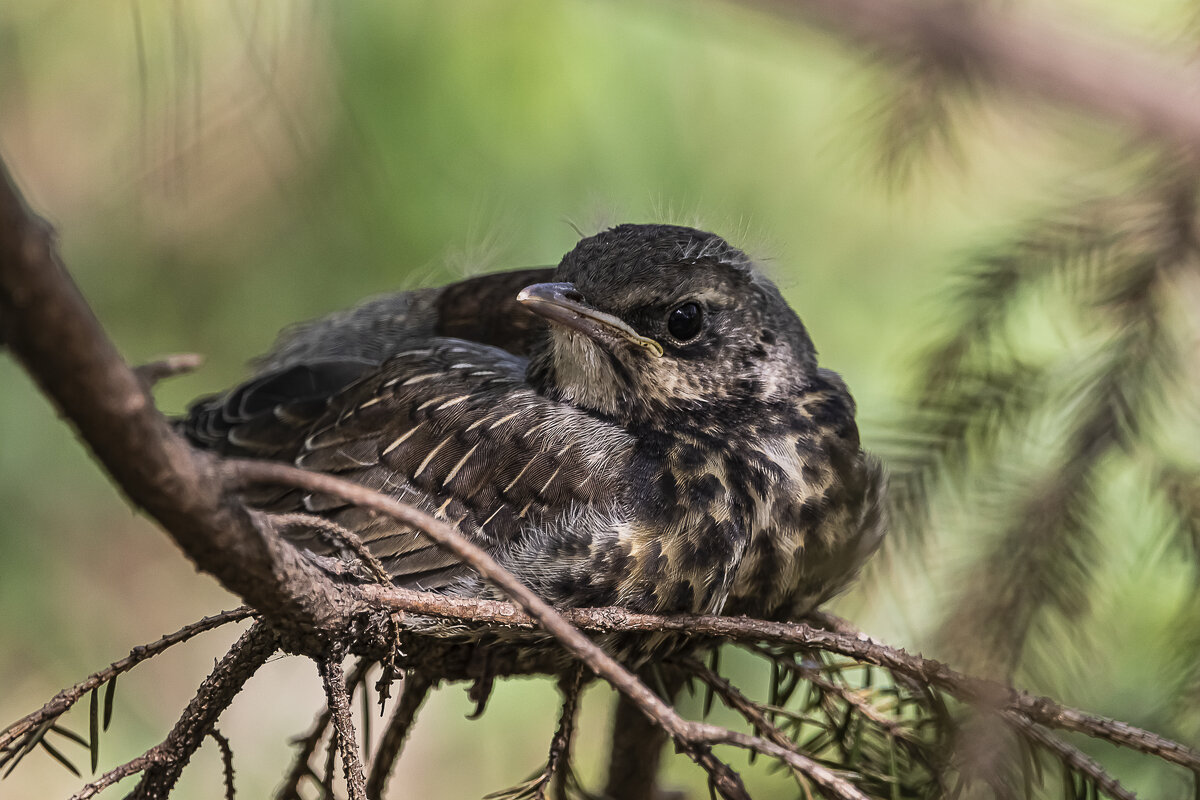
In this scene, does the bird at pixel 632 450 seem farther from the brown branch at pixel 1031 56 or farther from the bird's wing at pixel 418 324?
→ the brown branch at pixel 1031 56

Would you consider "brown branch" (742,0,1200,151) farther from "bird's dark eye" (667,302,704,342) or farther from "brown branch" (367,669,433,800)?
"brown branch" (367,669,433,800)

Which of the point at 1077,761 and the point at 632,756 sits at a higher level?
the point at 632,756

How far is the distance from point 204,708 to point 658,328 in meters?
0.99

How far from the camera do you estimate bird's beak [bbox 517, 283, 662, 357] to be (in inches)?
72.1

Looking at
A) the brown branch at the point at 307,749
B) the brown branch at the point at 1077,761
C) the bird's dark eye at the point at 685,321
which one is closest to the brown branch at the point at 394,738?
the brown branch at the point at 307,749

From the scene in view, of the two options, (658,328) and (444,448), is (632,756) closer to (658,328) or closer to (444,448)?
(444,448)

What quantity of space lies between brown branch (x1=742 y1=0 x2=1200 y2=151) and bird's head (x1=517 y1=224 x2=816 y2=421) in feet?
3.42

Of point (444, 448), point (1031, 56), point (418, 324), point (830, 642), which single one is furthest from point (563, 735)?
point (418, 324)

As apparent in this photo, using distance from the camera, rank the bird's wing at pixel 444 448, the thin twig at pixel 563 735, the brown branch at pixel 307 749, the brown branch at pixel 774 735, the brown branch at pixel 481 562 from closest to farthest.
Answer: the brown branch at pixel 481 562 → the brown branch at pixel 774 735 → the thin twig at pixel 563 735 → the brown branch at pixel 307 749 → the bird's wing at pixel 444 448

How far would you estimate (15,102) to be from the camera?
10.6 ft

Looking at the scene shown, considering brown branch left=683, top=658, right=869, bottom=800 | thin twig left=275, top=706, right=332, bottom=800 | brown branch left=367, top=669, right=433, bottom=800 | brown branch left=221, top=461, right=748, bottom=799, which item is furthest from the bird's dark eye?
brown branch left=221, top=461, right=748, bottom=799

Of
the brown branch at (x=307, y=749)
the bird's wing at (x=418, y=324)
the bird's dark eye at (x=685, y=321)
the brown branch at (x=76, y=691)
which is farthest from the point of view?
the bird's wing at (x=418, y=324)

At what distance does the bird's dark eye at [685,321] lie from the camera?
6.29ft

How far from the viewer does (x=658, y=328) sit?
75.4 inches
